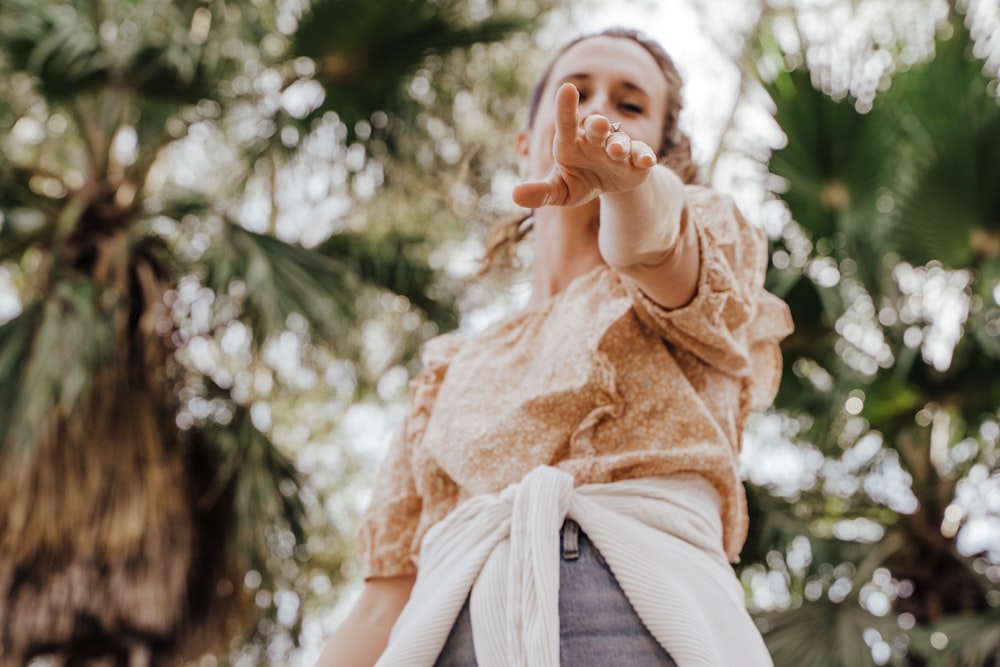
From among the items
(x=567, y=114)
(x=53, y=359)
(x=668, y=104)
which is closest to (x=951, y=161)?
(x=668, y=104)

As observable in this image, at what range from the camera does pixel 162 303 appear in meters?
3.81

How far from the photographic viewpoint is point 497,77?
19.2 feet

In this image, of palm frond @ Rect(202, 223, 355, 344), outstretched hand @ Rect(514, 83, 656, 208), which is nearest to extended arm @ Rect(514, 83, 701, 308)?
outstretched hand @ Rect(514, 83, 656, 208)

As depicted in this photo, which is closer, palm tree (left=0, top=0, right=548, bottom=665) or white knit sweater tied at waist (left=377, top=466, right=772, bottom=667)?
white knit sweater tied at waist (left=377, top=466, right=772, bottom=667)

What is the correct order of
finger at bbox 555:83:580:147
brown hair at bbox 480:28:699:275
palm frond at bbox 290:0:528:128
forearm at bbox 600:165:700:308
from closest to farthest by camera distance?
finger at bbox 555:83:580:147
forearm at bbox 600:165:700:308
brown hair at bbox 480:28:699:275
palm frond at bbox 290:0:528:128

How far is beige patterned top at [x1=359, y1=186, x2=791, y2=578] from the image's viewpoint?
40.6 inches

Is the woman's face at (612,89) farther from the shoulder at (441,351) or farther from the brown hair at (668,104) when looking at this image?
the shoulder at (441,351)

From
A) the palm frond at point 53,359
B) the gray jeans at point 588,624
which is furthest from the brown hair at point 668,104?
the palm frond at point 53,359

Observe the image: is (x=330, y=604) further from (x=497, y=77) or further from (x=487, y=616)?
(x=487, y=616)

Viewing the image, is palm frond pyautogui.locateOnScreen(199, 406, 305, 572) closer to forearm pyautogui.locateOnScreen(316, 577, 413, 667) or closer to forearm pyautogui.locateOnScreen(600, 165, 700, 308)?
forearm pyautogui.locateOnScreen(316, 577, 413, 667)

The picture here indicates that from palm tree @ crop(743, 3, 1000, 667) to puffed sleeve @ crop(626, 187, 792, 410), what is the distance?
1938 mm

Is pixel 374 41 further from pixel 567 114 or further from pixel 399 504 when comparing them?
pixel 567 114

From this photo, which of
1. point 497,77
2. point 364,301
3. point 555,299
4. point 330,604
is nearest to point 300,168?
point 364,301

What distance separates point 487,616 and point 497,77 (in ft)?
17.2
